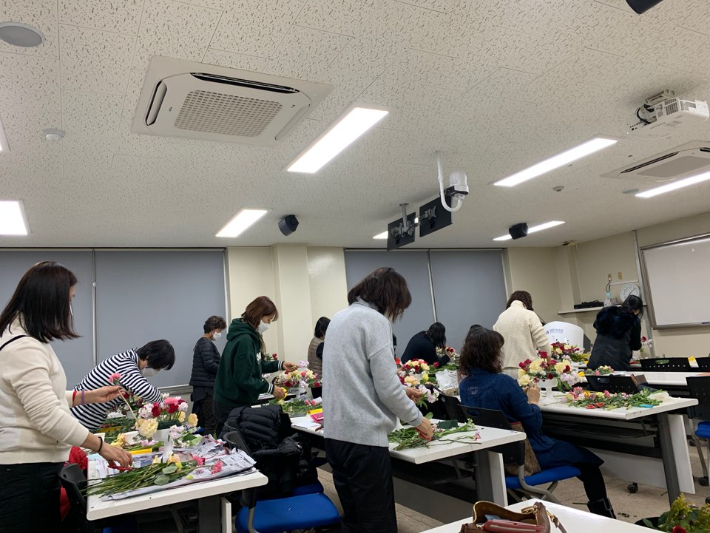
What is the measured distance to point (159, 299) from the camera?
261 inches

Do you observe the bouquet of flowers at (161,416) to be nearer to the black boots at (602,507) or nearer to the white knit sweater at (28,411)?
the white knit sweater at (28,411)

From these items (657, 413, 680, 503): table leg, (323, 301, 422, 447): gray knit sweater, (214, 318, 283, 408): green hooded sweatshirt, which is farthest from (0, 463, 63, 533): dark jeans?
(657, 413, 680, 503): table leg

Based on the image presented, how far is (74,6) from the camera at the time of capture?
6.63ft

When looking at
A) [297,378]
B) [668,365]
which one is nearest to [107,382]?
[297,378]

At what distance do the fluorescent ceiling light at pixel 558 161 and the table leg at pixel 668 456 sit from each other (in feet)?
7.04

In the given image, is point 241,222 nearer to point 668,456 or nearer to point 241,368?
point 241,368

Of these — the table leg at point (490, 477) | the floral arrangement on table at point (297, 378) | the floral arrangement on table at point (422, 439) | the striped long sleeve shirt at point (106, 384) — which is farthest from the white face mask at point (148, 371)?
the table leg at point (490, 477)

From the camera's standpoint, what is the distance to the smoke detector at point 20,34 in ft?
6.89

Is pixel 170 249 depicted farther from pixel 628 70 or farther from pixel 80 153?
pixel 628 70

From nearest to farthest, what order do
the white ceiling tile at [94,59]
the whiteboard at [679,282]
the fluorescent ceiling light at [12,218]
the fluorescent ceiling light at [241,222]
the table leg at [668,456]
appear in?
the white ceiling tile at [94,59]
the table leg at [668,456]
the fluorescent ceiling light at [12,218]
the fluorescent ceiling light at [241,222]
the whiteboard at [679,282]

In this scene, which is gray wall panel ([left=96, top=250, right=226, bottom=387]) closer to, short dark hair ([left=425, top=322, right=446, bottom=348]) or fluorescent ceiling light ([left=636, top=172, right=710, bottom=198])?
short dark hair ([left=425, top=322, right=446, bottom=348])

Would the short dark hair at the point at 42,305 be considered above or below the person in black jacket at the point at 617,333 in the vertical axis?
above

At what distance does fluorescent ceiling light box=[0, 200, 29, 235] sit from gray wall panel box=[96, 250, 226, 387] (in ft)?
3.91

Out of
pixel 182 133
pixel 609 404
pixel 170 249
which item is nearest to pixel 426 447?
pixel 609 404
